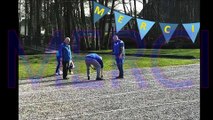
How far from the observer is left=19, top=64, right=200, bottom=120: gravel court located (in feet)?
23.0

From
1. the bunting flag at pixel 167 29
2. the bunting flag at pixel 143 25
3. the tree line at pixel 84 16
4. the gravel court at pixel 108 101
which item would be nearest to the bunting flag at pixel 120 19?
the bunting flag at pixel 143 25

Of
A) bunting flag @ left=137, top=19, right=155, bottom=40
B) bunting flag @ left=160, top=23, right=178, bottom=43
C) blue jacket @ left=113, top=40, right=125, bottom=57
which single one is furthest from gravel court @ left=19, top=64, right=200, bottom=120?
bunting flag @ left=160, top=23, right=178, bottom=43

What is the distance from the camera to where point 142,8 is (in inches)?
1813

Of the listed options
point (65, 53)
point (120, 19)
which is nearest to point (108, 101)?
point (65, 53)

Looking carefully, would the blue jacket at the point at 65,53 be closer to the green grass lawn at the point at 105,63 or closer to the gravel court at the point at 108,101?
the gravel court at the point at 108,101

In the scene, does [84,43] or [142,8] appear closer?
[84,43]

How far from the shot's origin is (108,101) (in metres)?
8.65

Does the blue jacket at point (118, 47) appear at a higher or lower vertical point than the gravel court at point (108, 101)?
higher

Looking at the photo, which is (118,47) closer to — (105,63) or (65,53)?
(65,53)

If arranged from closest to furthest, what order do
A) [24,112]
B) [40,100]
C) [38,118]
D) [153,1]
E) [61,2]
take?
[38,118], [24,112], [40,100], [61,2], [153,1]

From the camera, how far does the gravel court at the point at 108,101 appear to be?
23.0ft
